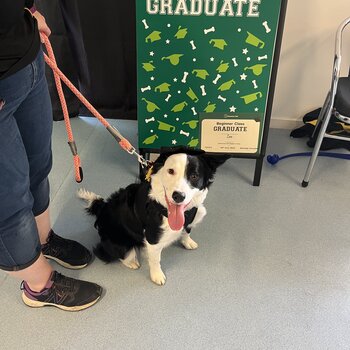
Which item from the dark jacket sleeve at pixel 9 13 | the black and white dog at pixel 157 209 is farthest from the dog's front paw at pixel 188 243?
the dark jacket sleeve at pixel 9 13

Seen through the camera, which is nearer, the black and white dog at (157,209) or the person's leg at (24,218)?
the person's leg at (24,218)

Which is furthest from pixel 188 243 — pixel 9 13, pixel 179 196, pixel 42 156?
pixel 9 13

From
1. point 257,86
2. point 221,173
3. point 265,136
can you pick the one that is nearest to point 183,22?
point 257,86

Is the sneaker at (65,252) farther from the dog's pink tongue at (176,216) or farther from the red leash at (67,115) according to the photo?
the dog's pink tongue at (176,216)

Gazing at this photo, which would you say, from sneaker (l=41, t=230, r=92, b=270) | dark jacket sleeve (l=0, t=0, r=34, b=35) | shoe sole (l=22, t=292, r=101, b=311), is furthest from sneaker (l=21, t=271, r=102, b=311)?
dark jacket sleeve (l=0, t=0, r=34, b=35)

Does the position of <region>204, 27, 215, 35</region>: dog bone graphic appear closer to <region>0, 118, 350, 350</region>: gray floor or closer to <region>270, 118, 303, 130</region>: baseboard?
<region>0, 118, 350, 350</region>: gray floor

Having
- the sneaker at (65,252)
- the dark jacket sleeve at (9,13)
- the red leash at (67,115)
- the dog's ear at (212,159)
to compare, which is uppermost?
the dark jacket sleeve at (9,13)

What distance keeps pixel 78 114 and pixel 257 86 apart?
4.52 ft

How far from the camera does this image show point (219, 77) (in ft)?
6.04

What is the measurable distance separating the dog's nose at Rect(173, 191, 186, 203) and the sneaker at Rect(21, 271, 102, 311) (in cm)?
56

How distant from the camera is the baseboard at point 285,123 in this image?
2.60 m

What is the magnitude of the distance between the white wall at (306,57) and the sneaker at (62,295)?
172 cm

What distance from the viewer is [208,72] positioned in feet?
6.01

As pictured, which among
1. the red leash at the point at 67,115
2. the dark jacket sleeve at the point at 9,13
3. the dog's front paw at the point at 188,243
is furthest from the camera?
the dog's front paw at the point at 188,243
